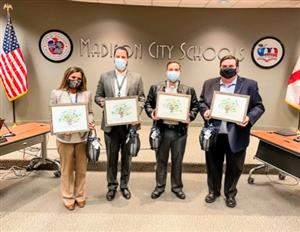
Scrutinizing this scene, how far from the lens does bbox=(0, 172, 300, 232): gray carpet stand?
242 cm

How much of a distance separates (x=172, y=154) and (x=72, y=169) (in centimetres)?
100

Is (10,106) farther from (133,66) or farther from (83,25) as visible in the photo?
(133,66)

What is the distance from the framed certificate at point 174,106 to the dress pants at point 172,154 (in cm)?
17

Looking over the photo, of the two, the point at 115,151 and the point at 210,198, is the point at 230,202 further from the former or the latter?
the point at 115,151

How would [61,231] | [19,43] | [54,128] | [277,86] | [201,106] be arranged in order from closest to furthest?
[61,231] → [54,128] → [201,106] → [19,43] → [277,86]

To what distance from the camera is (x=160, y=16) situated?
5.46m

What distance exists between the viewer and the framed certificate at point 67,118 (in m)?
2.46

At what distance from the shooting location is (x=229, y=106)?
2559mm

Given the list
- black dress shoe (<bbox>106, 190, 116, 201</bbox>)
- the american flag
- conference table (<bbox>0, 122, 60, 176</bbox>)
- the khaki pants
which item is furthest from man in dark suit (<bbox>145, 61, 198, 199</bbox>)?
the american flag

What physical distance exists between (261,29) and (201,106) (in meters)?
3.51

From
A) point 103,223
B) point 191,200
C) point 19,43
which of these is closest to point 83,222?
point 103,223

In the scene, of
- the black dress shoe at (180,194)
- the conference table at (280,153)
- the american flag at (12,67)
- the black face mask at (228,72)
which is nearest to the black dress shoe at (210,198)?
the black dress shoe at (180,194)

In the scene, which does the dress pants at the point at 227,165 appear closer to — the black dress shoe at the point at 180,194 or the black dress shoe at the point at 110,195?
the black dress shoe at the point at 180,194

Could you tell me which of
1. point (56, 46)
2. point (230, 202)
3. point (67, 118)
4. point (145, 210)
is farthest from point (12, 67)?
point (230, 202)
